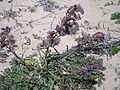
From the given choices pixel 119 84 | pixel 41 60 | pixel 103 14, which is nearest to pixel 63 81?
pixel 41 60

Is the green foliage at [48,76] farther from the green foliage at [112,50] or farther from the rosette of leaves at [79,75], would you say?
the green foliage at [112,50]

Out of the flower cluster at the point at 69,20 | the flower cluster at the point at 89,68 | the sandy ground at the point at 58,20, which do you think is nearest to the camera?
the flower cluster at the point at 69,20

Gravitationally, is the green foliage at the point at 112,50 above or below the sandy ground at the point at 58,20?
below

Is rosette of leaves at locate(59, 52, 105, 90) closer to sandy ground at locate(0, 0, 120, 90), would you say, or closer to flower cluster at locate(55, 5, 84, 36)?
sandy ground at locate(0, 0, 120, 90)

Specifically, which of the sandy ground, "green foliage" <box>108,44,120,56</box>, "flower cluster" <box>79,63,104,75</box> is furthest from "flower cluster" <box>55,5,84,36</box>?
"green foliage" <box>108,44,120,56</box>

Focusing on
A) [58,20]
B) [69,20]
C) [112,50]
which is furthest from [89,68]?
[58,20]

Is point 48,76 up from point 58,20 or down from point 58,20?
down

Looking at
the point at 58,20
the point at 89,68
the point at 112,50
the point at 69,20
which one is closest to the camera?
the point at 69,20

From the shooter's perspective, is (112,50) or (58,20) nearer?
(112,50)

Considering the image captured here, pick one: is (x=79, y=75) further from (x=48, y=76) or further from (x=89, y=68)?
(x=48, y=76)

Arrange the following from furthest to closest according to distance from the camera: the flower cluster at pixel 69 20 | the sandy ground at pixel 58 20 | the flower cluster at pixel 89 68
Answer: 1. the sandy ground at pixel 58 20
2. the flower cluster at pixel 89 68
3. the flower cluster at pixel 69 20

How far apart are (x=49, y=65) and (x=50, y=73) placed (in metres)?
0.26

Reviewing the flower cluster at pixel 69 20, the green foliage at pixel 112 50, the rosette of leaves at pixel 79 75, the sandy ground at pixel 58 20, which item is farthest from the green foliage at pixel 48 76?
the flower cluster at pixel 69 20

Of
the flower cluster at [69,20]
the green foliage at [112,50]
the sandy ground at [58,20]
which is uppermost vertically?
the flower cluster at [69,20]
